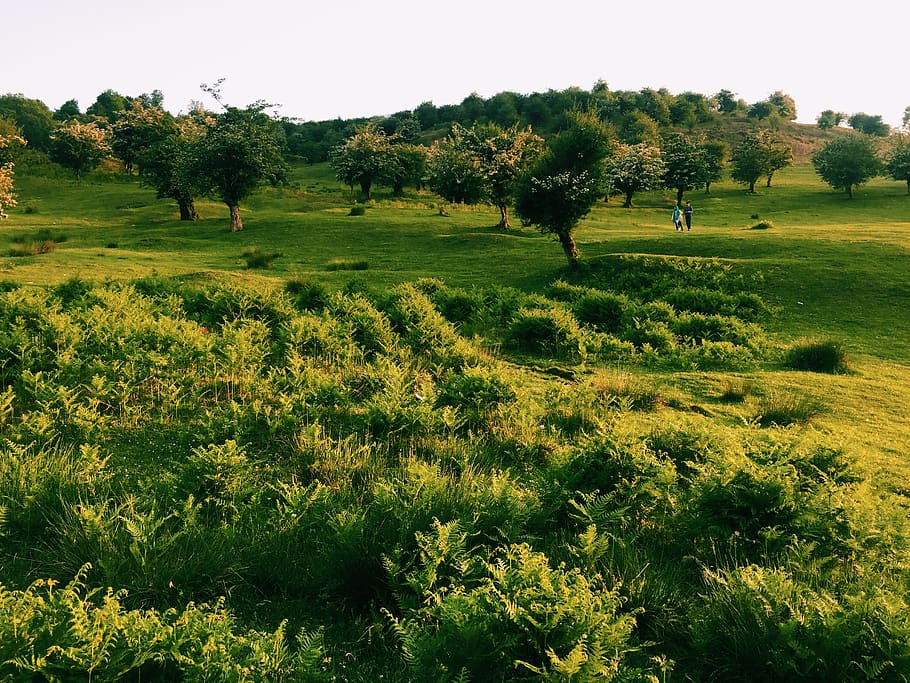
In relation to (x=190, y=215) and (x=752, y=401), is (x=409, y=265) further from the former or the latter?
(x=190, y=215)

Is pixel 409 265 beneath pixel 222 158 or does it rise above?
beneath

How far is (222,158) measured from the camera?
1612 inches

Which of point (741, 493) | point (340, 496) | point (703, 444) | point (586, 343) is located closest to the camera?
point (741, 493)

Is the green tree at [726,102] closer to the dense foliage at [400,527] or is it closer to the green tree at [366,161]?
the green tree at [366,161]

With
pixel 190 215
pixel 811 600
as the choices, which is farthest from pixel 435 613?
pixel 190 215

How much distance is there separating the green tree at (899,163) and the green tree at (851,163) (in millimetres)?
1613

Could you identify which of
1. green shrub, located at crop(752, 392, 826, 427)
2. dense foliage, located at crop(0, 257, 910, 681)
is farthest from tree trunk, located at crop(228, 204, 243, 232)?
green shrub, located at crop(752, 392, 826, 427)

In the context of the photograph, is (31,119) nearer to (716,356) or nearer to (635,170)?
(635,170)

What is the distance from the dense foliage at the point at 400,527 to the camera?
4.30 m

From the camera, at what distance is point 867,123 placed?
504 ft

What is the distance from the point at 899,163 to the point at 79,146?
90509 mm

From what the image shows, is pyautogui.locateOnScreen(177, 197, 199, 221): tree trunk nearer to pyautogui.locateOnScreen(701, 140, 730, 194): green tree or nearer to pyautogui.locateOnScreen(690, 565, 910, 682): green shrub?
pyautogui.locateOnScreen(690, 565, 910, 682): green shrub

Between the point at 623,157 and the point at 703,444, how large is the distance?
56.5 m

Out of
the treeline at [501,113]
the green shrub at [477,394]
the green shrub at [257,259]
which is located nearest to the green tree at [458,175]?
the green shrub at [257,259]
